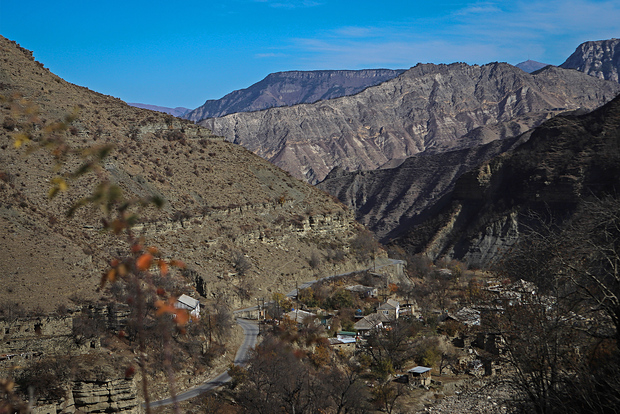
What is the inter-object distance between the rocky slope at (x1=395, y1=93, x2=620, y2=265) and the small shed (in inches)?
1499

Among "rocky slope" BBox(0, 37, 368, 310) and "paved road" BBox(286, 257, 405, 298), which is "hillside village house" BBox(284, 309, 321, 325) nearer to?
"rocky slope" BBox(0, 37, 368, 310)

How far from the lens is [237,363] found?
27.2 m

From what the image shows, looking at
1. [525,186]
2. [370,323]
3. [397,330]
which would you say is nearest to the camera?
[397,330]

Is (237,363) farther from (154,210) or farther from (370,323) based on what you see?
(154,210)

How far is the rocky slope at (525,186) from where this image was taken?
70.9 meters

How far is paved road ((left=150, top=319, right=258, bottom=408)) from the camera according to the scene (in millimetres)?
22234

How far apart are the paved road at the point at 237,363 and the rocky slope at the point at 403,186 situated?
89.6 m

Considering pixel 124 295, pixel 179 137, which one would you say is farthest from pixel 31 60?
pixel 124 295

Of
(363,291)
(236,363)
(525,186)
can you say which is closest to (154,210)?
(363,291)

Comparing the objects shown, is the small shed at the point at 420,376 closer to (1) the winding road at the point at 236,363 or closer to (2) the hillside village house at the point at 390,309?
(2) the hillside village house at the point at 390,309

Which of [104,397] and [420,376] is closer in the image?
[104,397]

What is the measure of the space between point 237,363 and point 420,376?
390 inches

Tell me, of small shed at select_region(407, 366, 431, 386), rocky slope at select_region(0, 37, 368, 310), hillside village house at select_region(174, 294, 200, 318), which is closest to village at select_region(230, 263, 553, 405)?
small shed at select_region(407, 366, 431, 386)

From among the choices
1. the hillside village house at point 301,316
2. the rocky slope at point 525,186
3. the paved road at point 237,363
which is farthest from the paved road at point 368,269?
the rocky slope at point 525,186
